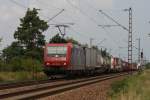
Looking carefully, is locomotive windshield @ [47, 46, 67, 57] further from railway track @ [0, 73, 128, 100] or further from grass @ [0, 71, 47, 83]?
railway track @ [0, 73, 128, 100]

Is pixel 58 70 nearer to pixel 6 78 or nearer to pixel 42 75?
pixel 6 78

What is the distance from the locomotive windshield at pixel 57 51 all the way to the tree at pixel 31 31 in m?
47.2

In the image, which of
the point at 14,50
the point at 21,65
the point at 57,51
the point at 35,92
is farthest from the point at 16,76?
the point at 14,50

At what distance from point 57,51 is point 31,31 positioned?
50.9 m

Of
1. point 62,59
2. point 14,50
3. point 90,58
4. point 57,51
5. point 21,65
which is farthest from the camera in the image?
point 14,50

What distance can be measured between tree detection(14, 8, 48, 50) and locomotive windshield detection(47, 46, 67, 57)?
47.2 meters

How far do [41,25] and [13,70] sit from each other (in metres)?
43.8

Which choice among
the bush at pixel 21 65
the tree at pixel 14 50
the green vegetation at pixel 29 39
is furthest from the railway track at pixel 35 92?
the tree at pixel 14 50

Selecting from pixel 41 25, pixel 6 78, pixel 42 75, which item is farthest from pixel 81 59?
pixel 41 25

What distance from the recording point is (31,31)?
94250mm

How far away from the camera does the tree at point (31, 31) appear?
305ft

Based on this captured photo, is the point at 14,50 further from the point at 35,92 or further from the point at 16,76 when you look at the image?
the point at 35,92

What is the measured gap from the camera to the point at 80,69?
4884 centimetres

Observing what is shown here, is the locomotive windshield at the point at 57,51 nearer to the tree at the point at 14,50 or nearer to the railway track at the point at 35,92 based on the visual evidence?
the railway track at the point at 35,92
